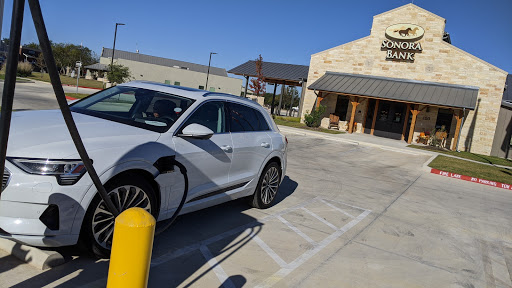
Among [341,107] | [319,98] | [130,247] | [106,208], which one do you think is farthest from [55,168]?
[341,107]

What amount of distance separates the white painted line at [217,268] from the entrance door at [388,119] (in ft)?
85.6

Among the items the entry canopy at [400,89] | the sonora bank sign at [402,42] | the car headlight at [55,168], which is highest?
the sonora bank sign at [402,42]

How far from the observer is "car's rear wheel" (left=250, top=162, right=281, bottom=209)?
622 cm

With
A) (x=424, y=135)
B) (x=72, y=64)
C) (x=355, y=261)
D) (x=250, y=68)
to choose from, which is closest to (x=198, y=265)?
(x=355, y=261)

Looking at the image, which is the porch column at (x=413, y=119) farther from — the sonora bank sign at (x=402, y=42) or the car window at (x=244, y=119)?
the car window at (x=244, y=119)

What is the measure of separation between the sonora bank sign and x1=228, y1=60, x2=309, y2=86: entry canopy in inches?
340

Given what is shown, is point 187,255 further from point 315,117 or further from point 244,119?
point 315,117

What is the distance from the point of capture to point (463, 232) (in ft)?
22.5

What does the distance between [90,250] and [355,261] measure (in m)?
2.90

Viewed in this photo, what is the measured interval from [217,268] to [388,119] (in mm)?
26875

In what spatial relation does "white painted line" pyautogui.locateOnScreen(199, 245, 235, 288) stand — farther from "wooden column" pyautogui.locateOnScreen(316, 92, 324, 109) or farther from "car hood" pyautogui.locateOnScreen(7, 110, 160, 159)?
"wooden column" pyautogui.locateOnScreen(316, 92, 324, 109)

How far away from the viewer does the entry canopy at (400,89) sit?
24938 mm

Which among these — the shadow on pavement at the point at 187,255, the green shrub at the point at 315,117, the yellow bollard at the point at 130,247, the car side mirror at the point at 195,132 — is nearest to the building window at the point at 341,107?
the green shrub at the point at 315,117

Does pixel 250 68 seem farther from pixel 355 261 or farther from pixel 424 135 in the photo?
pixel 355 261
